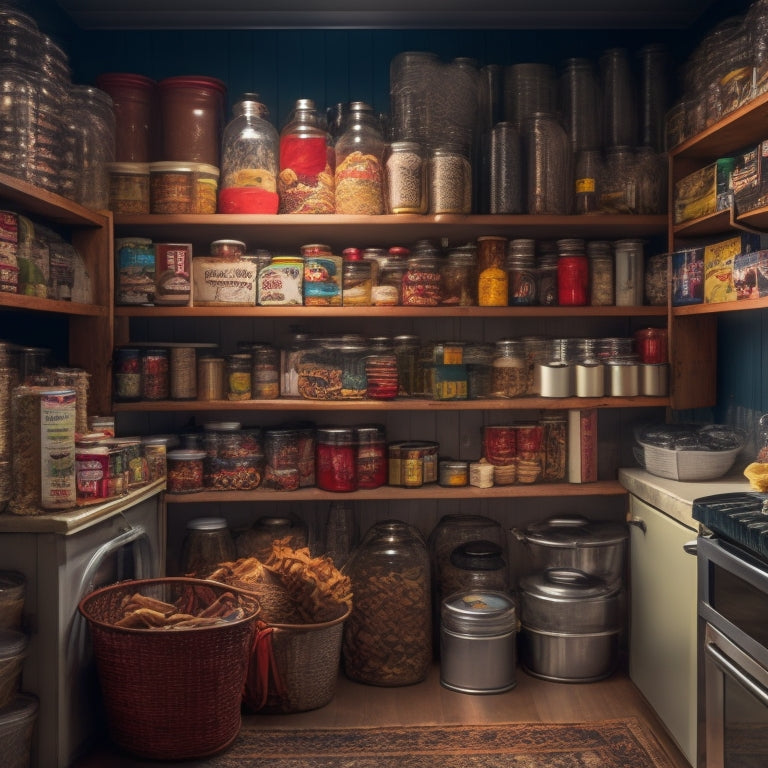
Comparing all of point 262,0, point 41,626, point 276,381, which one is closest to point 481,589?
point 276,381

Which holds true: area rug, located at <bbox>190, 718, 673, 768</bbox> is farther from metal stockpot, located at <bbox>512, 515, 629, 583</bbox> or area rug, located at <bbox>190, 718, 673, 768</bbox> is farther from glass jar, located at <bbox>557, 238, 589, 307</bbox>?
glass jar, located at <bbox>557, 238, 589, 307</bbox>

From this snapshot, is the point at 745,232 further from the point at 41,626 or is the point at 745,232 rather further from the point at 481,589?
the point at 41,626

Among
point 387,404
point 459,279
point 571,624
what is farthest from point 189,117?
point 571,624

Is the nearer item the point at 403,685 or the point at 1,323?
the point at 1,323

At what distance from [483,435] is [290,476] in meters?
0.68

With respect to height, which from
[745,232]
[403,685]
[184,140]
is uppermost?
[184,140]

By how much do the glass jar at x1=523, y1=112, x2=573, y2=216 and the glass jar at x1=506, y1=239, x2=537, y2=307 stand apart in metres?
0.13

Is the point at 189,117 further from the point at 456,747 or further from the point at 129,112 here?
the point at 456,747

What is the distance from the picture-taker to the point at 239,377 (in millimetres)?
2691

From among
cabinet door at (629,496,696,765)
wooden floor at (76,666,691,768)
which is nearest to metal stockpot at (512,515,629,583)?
cabinet door at (629,496,696,765)

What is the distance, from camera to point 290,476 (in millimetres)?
2688

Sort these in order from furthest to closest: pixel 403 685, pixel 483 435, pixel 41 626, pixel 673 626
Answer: pixel 483 435
pixel 403 685
pixel 673 626
pixel 41 626

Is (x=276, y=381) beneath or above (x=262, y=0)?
beneath

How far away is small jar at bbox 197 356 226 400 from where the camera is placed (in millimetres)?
2709
